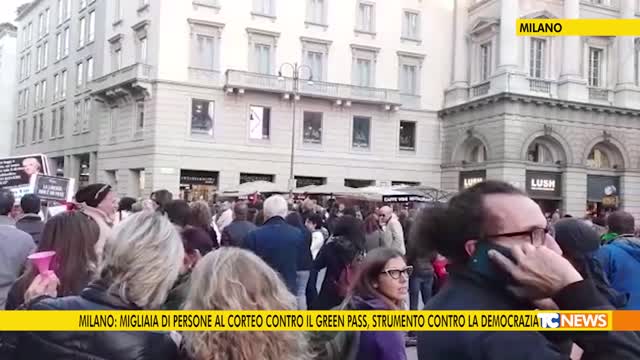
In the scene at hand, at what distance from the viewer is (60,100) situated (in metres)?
48.3

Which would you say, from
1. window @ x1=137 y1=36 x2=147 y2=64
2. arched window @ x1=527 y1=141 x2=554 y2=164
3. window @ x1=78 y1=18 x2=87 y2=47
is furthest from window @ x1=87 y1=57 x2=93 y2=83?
arched window @ x1=527 y1=141 x2=554 y2=164

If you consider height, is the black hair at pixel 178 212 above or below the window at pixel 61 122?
below

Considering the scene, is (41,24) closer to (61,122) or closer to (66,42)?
(66,42)

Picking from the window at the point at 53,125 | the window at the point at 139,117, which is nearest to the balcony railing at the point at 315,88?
the window at the point at 139,117

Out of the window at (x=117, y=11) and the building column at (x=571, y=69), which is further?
the window at (x=117, y=11)

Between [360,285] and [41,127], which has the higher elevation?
[41,127]

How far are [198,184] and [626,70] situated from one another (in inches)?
1014

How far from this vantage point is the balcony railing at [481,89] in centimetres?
3731

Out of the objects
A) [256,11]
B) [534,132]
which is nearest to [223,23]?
[256,11]

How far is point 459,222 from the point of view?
2184mm

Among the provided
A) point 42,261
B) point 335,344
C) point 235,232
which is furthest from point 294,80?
point 335,344

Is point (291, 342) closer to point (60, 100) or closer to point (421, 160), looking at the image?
point (421, 160)

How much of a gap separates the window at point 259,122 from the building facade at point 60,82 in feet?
35.9

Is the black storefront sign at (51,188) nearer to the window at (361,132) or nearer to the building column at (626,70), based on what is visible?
the window at (361,132)
